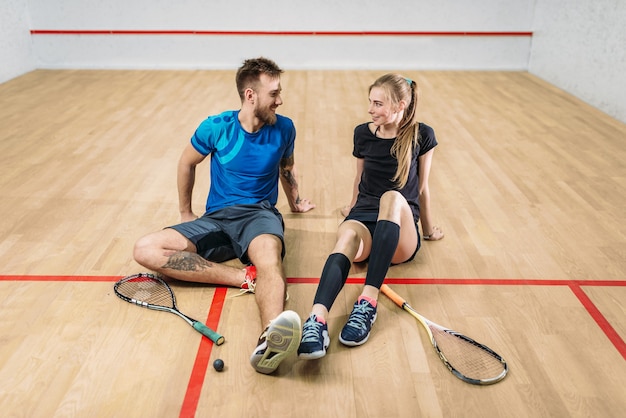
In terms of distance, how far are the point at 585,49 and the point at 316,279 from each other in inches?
188

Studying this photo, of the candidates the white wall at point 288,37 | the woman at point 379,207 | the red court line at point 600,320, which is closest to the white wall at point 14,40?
the white wall at point 288,37

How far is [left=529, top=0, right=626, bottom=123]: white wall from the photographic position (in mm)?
5430

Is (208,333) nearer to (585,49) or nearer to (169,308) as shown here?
(169,308)

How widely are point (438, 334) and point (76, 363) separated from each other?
4.14 feet

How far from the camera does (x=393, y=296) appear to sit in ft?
7.82

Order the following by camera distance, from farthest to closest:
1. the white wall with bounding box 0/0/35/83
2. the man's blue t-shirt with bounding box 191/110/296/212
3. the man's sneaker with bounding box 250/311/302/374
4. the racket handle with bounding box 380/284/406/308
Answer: the white wall with bounding box 0/0/35/83
the man's blue t-shirt with bounding box 191/110/296/212
the racket handle with bounding box 380/284/406/308
the man's sneaker with bounding box 250/311/302/374

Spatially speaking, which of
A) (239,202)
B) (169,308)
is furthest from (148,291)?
(239,202)

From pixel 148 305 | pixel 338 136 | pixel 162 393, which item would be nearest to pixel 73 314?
pixel 148 305

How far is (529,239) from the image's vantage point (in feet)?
9.78

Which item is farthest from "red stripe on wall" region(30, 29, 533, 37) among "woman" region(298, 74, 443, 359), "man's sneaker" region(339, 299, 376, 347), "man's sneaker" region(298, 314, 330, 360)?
"man's sneaker" region(298, 314, 330, 360)

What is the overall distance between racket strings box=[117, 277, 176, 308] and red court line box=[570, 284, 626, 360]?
1625 millimetres

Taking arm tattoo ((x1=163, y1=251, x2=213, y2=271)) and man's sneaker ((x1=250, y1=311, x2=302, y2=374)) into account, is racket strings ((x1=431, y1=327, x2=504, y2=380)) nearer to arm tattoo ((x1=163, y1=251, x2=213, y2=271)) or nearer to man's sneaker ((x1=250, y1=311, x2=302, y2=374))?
man's sneaker ((x1=250, y1=311, x2=302, y2=374))

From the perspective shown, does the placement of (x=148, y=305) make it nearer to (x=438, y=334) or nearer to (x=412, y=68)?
(x=438, y=334)

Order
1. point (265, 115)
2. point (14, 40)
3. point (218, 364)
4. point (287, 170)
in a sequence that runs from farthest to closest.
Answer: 1. point (14, 40)
2. point (287, 170)
3. point (265, 115)
4. point (218, 364)
